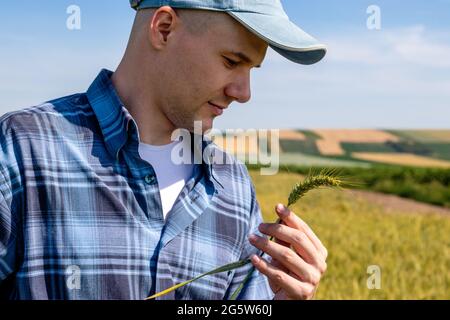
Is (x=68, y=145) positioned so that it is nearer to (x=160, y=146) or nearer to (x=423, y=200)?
(x=160, y=146)

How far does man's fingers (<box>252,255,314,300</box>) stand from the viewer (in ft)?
5.67

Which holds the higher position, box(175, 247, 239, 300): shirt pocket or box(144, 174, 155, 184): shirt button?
box(144, 174, 155, 184): shirt button

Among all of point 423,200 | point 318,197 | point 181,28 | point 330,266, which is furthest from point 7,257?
point 423,200

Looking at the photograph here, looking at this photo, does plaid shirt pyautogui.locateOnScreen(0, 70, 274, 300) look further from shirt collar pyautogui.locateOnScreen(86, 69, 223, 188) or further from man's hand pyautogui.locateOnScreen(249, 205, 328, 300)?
man's hand pyautogui.locateOnScreen(249, 205, 328, 300)

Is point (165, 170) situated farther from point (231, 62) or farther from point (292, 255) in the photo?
point (292, 255)

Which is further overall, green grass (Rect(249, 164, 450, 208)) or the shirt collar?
green grass (Rect(249, 164, 450, 208))

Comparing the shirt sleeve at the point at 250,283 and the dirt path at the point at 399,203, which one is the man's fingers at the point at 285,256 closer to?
the shirt sleeve at the point at 250,283

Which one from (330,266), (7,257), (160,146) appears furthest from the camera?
(330,266)

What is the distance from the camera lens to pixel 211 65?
1.86m

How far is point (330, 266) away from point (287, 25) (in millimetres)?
4611

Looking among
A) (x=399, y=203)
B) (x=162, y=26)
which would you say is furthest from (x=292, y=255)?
(x=399, y=203)

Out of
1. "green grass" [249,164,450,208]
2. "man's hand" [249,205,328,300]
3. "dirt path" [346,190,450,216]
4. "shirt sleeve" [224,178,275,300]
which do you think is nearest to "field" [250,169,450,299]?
"shirt sleeve" [224,178,275,300]

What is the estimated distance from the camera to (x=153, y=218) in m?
1.90
